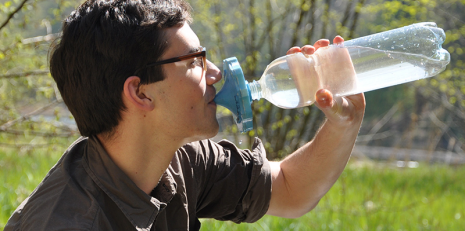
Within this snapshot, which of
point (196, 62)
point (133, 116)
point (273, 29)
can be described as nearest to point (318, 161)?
point (196, 62)

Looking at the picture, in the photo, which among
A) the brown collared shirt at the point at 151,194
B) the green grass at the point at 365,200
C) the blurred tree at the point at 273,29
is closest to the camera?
the brown collared shirt at the point at 151,194

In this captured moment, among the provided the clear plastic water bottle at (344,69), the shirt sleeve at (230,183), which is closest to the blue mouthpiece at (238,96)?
the clear plastic water bottle at (344,69)

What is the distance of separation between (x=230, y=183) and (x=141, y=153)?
45cm

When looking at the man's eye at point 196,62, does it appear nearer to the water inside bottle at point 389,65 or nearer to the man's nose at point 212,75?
the man's nose at point 212,75

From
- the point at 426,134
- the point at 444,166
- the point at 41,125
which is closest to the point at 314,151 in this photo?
the point at 41,125

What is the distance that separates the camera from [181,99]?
6.00ft

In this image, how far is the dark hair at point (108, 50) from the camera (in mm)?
1760

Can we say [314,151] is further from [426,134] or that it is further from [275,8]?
[426,134]

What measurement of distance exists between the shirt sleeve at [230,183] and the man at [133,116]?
87 millimetres

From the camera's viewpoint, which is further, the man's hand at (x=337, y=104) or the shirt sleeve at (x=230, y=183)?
the shirt sleeve at (x=230, y=183)

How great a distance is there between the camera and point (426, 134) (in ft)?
37.2

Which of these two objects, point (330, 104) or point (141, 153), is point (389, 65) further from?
point (141, 153)

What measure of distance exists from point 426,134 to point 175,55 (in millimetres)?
10697

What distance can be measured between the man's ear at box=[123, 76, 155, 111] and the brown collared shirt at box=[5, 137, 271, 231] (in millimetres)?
232
